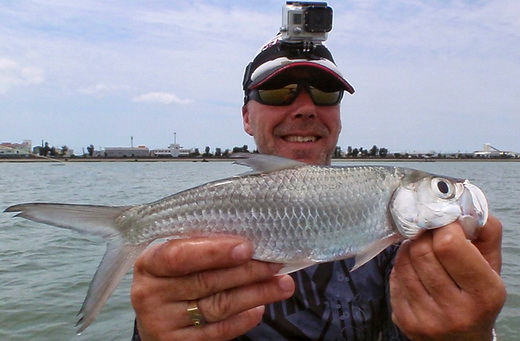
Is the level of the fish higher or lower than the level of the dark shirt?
higher

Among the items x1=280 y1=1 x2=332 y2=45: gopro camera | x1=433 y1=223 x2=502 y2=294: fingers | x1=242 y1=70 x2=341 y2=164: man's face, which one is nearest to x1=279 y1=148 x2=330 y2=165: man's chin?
x1=242 y1=70 x2=341 y2=164: man's face

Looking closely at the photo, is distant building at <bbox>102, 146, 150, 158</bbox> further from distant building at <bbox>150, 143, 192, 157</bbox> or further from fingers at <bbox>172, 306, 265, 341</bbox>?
fingers at <bbox>172, 306, 265, 341</bbox>

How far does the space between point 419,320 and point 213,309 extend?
3.41 ft

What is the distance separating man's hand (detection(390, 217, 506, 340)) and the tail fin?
4.58 feet

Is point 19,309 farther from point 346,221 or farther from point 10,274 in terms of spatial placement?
point 346,221

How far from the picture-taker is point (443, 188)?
7.66ft

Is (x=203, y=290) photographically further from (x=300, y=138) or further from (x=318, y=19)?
(x=318, y=19)

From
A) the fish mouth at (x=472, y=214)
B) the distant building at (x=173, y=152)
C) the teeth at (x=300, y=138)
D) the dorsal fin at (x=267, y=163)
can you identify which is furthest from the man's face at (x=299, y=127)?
the distant building at (x=173, y=152)

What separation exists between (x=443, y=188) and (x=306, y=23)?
86.9 inches

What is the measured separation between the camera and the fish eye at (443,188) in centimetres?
231

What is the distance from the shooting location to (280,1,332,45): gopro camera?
12.9ft

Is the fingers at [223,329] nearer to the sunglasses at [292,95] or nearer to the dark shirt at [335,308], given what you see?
the dark shirt at [335,308]

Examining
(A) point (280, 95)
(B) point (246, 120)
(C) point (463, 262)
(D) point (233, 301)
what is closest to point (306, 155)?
(A) point (280, 95)

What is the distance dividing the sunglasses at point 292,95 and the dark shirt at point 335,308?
4.43 ft
